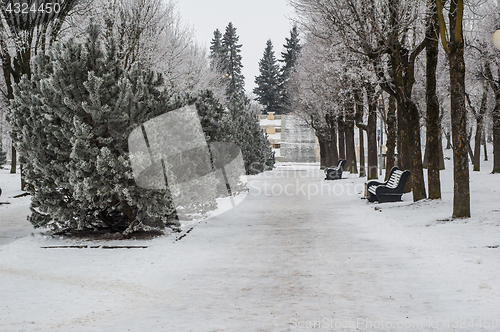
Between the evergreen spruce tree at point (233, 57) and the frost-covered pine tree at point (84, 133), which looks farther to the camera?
the evergreen spruce tree at point (233, 57)

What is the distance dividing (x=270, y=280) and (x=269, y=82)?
8413 centimetres

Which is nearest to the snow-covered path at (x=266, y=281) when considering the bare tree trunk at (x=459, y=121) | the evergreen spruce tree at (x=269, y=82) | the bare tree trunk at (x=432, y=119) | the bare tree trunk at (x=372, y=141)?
the bare tree trunk at (x=459, y=121)

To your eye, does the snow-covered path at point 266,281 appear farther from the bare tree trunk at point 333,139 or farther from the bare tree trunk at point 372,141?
the bare tree trunk at point 333,139

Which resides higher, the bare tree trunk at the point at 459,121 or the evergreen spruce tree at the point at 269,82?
the evergreen spruce tree at the point at 269,82

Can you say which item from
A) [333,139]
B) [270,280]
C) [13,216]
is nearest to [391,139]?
[13,216]

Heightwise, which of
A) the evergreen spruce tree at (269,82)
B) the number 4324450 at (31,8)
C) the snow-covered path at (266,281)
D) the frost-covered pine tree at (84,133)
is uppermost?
the evergreen spruce tree at (269,82)

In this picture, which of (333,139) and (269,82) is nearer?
(333,139)

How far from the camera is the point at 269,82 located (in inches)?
3501

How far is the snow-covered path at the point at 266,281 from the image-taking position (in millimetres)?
5004

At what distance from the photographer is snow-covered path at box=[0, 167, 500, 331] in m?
5.00

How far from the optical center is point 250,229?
37.9 ft

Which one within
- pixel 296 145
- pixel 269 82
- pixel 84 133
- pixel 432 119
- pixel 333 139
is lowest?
pixel 84 133

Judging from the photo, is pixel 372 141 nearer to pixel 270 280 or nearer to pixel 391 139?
pixel 391 139

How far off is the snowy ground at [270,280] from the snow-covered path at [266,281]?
0.02 metres
